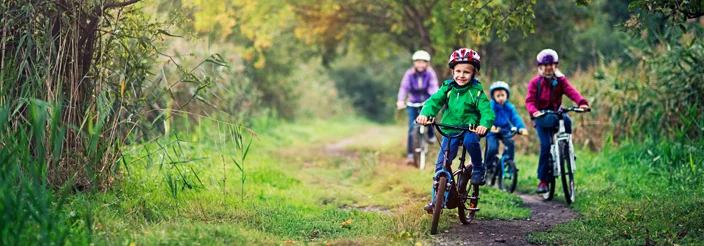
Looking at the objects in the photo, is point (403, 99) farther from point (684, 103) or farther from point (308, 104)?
point (308, 104)

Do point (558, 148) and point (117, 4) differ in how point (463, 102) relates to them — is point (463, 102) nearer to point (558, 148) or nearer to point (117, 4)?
point (558, 148)

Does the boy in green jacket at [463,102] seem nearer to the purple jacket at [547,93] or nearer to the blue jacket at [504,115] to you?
the purple jacket at [547,93]

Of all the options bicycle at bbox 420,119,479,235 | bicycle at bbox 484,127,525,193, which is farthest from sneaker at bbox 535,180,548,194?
bicycle at bbox 420,119,479,235

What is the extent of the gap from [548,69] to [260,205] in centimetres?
381

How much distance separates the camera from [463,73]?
20.0ft

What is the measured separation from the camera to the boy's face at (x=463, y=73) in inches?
241

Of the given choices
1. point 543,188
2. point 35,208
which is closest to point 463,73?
point 543,188

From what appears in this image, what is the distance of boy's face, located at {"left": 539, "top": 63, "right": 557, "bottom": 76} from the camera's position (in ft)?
26.2

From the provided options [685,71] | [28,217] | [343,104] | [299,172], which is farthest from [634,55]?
[343,104]

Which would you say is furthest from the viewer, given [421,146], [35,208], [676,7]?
[421,146]

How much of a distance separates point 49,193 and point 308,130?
57.4 ft

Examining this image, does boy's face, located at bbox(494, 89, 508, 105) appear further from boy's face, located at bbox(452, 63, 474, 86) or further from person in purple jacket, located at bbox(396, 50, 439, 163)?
boy's face, located at bbox(452, 63, 474, 86)

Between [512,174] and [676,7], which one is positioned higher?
[676,7]

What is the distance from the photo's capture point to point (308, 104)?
91.0 feet
